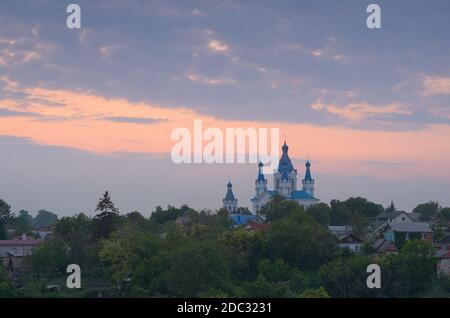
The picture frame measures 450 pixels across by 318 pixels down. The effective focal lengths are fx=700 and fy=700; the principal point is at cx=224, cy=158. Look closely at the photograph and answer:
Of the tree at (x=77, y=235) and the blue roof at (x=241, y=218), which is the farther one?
the blue roof at (x=241, y=218)

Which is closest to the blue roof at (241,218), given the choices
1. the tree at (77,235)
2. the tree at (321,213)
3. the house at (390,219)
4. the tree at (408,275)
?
the tree at (321,213)

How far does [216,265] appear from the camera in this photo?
26.0m

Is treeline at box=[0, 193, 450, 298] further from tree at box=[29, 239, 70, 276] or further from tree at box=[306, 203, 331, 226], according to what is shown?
tree at box=[306, 203, 331, 226]

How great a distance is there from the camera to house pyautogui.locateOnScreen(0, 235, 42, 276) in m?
38.1

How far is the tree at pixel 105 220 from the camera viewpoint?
120 ft

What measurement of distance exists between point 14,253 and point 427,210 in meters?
44.0

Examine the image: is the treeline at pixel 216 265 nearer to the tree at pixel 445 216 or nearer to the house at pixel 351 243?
the house at pixel 351 243

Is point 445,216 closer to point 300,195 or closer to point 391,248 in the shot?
point 391,248

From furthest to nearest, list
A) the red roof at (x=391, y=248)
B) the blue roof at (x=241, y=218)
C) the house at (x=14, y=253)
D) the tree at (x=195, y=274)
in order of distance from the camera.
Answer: the blue roof at (x=241, y=218), the house at (x=14, y=253), the red roof at (x=391, y=248), the tree at (x=195, y=274)

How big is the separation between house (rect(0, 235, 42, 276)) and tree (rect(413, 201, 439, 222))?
123 feet

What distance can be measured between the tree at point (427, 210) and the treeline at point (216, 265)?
2976cm

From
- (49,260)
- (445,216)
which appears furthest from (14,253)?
(445,216)
